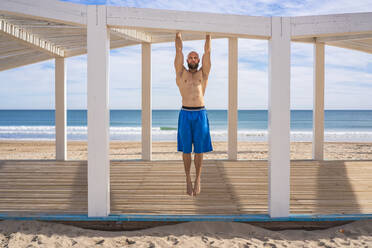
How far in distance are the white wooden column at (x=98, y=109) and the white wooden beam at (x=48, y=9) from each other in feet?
0.55

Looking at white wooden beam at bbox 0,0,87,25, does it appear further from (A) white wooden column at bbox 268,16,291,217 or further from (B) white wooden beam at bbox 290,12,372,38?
(B) white wooden beam at bbox 290,12,372,38

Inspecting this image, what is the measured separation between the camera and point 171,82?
3706 cm

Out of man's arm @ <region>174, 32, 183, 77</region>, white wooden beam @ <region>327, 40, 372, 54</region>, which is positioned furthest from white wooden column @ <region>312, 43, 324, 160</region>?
man's arm @ <region>174, 32, 183, 77</region>

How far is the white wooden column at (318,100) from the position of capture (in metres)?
7.25

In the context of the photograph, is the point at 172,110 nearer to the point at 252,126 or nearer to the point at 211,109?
the point at 211,109

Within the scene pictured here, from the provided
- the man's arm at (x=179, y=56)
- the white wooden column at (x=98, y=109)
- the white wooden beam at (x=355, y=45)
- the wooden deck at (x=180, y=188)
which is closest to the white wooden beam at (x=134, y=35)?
the white wooden column at (x=98, y=109)

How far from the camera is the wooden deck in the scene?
13.1 ft

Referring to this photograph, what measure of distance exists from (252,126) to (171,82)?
10.9 metres

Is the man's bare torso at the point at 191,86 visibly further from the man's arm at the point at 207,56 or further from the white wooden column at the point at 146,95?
the white wooden column at the point at 146,95

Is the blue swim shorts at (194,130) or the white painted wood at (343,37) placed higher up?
the white painted wood at (343,37)

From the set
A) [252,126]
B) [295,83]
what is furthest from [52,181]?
[295,83]

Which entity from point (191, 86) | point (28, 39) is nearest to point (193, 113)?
point (191, 86)

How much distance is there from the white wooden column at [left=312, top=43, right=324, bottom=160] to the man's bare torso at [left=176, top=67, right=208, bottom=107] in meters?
4.51

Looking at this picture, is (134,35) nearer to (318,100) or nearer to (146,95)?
(146,95)
